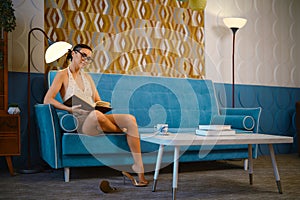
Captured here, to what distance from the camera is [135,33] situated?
4395mm

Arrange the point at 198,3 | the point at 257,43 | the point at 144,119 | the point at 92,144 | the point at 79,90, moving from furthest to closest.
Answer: the point at 257,43 → the point at 144,119 → the point at 198,3 → the point at 79,90 → the point at 92,144

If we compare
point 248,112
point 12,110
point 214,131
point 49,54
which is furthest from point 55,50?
point 248,112

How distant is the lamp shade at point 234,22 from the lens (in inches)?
180

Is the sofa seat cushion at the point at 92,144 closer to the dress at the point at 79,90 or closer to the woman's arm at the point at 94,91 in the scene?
the dress at the point at 79,90

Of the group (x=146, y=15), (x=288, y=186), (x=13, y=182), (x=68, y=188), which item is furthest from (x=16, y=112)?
(x=288, y=186)

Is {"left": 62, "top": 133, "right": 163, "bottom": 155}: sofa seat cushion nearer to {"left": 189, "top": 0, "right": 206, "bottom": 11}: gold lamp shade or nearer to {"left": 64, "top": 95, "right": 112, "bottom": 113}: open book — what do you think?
{"left": 64, "top": 95, "right": 112, "bottom": 113}: open book

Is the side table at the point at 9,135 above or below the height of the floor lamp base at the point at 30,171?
above

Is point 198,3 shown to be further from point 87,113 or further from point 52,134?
point 52,134

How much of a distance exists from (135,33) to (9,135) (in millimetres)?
1870

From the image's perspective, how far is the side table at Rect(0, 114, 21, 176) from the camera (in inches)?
131

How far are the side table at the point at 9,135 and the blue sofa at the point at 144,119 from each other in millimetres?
207

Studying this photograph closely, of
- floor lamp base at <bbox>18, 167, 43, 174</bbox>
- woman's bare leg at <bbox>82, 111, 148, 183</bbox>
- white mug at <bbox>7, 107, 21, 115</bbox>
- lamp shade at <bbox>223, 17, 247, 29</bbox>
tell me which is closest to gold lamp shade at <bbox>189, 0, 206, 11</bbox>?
lamp shade at <bbox>223, 17, 247, 29</bbox>

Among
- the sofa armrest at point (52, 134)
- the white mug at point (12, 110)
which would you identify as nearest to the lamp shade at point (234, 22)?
the sofa armrest at point (52, 134)

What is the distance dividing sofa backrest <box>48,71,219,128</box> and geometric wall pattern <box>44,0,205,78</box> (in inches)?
14.1
